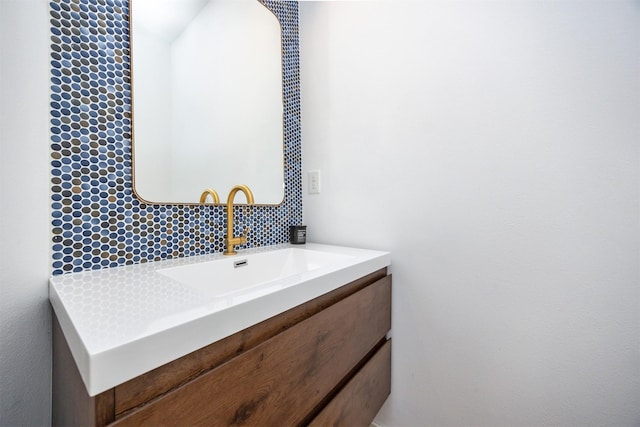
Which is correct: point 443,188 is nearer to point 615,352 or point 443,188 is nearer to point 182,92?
point 615,352

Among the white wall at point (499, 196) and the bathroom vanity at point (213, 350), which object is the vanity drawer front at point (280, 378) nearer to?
the bathroom vanity at point (213, 350)

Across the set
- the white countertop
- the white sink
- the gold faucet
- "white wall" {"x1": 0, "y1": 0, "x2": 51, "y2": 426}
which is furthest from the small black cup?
→ "white wall" {"x1": 0, "y1": 0, "x2": 51, "y2": 426}

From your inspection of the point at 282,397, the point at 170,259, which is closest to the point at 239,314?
the point at 282,397

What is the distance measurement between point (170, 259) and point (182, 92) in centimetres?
58

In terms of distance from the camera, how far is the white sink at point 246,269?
798 mm

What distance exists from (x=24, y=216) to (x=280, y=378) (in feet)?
2.30

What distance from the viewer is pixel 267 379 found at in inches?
19.8

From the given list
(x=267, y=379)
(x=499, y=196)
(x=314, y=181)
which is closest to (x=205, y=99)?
(x=314, y=181)

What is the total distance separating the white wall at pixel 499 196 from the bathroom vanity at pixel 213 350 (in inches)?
11.0

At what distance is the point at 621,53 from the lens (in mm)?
683

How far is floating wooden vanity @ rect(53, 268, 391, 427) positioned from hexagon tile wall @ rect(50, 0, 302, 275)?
0.23 m

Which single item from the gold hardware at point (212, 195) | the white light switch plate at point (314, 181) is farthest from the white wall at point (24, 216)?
the white light switch plate at point (314, 181)

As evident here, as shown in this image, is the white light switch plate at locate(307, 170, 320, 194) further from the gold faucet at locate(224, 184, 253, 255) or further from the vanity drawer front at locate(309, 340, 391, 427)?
the vanity drawer front at locate(309, 340, 391, 427)

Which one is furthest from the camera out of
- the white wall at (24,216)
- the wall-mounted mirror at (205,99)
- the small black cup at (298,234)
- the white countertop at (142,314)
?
the small black cup at (298,234)
